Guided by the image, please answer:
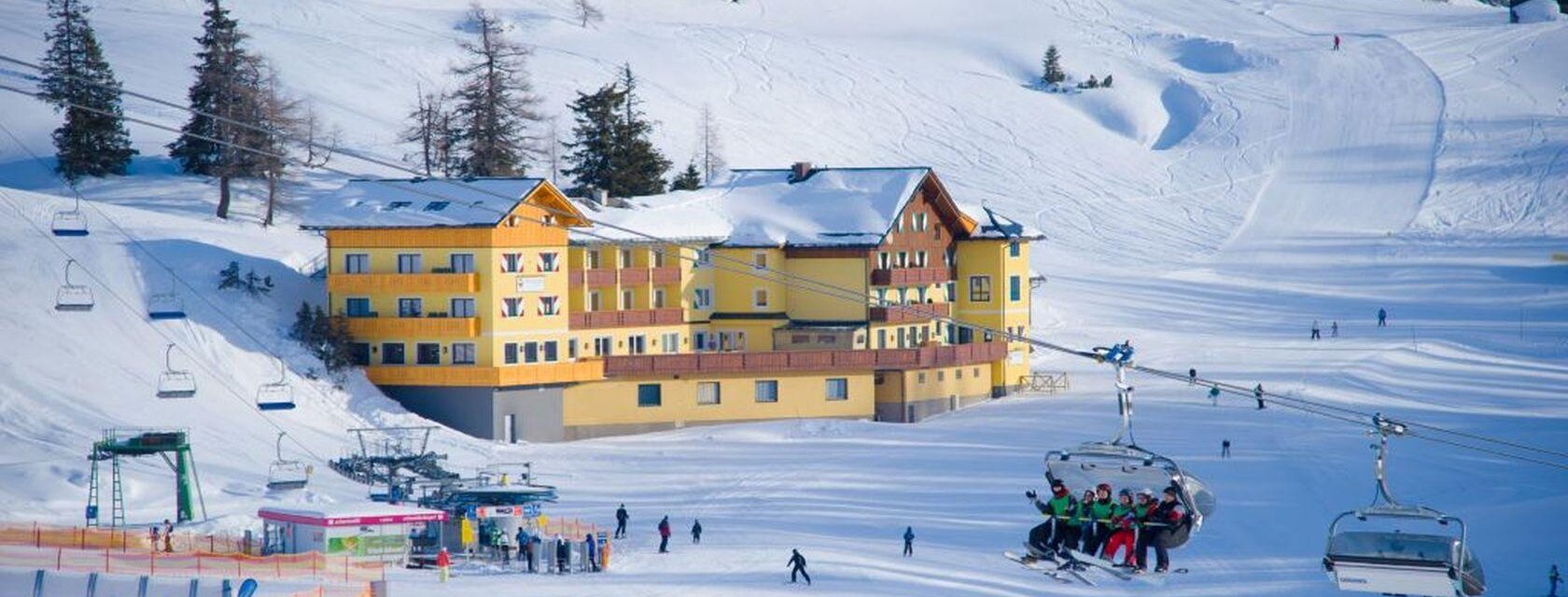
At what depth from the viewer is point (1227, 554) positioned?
180 feet

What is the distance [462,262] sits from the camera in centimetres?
7162

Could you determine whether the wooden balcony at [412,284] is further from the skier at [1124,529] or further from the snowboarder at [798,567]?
the skier at [1124,529]

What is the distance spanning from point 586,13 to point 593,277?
307 ft

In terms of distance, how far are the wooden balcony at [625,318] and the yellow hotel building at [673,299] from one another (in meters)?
0.08

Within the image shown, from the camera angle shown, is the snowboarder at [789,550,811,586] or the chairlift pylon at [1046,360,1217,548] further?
the snowboarder at [789,550,811,586]

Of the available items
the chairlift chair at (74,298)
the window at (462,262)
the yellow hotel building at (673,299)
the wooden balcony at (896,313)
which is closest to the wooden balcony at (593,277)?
the yellow hotel building at (673,299)

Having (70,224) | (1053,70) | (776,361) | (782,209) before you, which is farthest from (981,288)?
(1053,70)

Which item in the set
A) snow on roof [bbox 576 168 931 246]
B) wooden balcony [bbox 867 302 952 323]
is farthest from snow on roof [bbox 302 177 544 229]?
wooden balcony [bbox 867 302 952 323]

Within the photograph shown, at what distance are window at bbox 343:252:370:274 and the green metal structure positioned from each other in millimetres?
17858

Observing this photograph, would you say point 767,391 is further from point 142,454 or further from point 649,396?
point 142,454

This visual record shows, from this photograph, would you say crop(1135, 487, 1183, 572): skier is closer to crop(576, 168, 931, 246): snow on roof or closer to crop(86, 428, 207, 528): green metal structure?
crop(86, 428, 207, 528): green metal structure

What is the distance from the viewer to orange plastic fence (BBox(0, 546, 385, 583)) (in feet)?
147

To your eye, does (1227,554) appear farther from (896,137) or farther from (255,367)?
(896,137)

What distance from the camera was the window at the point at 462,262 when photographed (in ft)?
235
